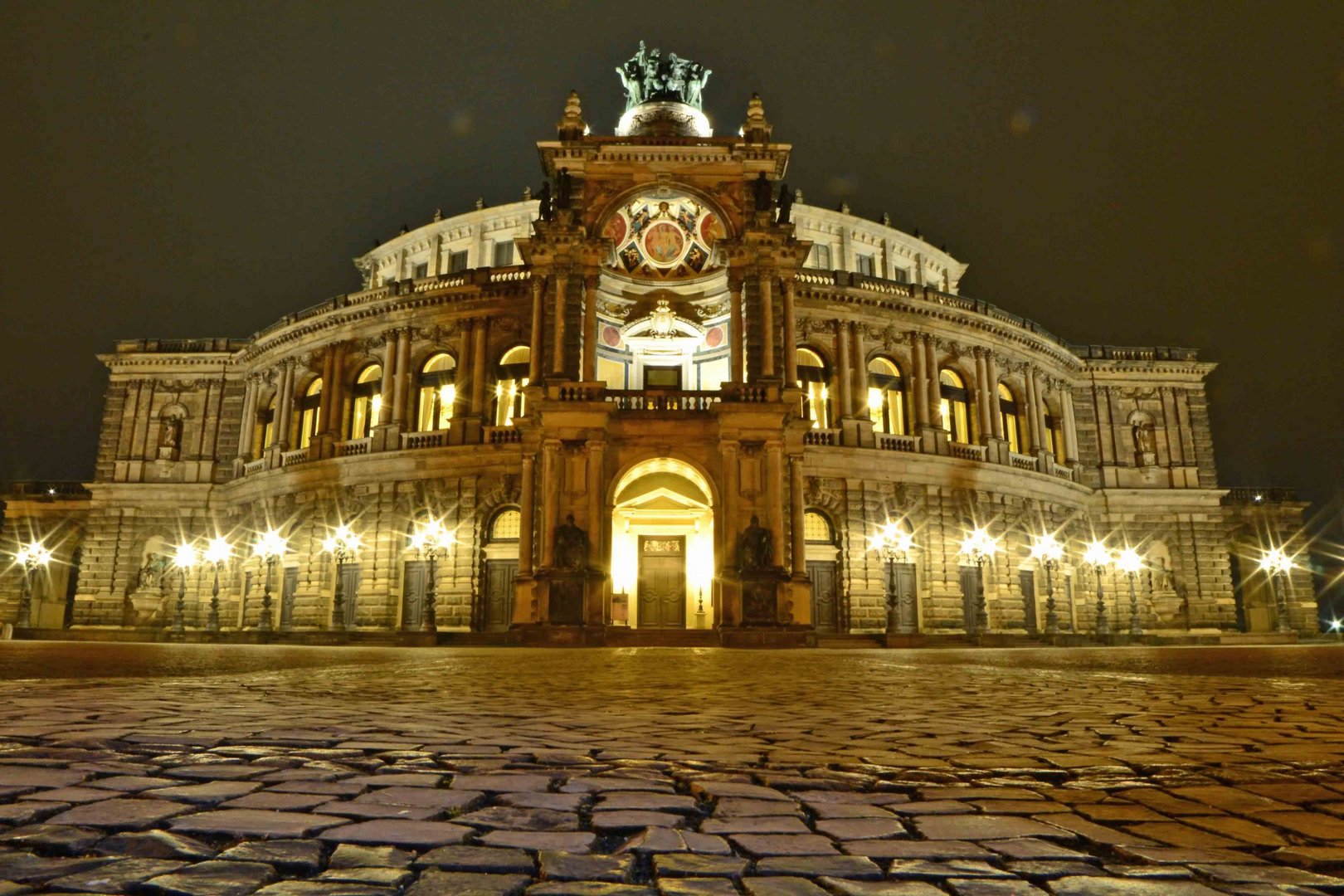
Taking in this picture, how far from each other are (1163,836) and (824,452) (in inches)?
1240

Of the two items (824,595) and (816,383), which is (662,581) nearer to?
(824,595)

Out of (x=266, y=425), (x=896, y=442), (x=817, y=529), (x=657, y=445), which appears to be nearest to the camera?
(x=657, y=445)

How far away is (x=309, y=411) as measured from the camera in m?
39.5

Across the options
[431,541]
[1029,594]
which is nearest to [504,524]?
[431,541]

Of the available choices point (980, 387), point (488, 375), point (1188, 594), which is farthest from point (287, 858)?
point (1188, 594)

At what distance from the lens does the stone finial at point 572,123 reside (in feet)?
101

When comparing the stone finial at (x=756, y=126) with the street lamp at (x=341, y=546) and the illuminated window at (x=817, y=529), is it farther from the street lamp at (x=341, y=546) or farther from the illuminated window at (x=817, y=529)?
the street lamp at (x=341, y=546)

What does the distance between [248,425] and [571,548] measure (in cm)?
2287

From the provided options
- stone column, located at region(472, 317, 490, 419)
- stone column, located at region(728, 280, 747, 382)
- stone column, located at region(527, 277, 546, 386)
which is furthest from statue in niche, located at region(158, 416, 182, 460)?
stone column, located at region(728, 280, 747, 382)

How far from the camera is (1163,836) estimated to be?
8.13 ft

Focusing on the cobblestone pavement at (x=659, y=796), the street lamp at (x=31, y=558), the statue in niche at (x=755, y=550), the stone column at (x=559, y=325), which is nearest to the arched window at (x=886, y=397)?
the statue in niche at (x=755, y=550)

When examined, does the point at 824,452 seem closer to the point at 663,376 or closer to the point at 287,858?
the point at 663,376

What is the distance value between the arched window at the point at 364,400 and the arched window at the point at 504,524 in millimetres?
7666

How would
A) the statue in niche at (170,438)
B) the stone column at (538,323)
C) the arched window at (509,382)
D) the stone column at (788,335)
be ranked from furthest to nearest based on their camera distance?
the statue in niche at (170,438) < the arched window at (509,382) < the stone column at (538,323) < the stone column at (788,335)
